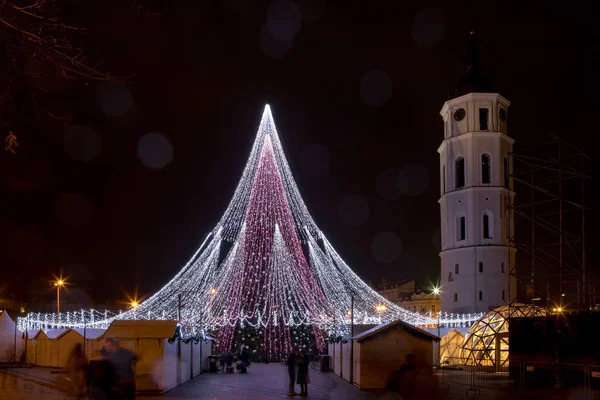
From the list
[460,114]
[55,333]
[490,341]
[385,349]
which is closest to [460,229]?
[460,114]

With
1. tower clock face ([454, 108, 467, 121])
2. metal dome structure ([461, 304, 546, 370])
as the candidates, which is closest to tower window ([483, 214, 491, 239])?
tower clock face ([454, 108, 467, 121])

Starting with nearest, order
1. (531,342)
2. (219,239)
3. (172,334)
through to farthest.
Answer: (172,334) → (531,342) → (219,239)

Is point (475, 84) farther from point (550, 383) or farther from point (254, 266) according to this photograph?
point (550, 383)

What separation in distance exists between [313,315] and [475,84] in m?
31.7

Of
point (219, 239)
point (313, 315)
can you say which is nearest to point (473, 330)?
point (313, 315)

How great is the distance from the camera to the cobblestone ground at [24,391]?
19.2 metres

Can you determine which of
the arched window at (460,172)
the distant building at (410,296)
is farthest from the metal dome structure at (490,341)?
the distant building at (410,296)

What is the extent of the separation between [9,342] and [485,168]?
37.8 metres

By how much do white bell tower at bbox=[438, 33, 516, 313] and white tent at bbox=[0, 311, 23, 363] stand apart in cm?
3318

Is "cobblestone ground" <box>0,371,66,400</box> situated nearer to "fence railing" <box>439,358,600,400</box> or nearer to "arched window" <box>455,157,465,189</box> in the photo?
"fence railing" <box>439,358,600,400</box>

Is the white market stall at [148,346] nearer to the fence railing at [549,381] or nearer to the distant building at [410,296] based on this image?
the fence railing at [549,381]

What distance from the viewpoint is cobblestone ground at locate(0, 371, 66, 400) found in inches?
755

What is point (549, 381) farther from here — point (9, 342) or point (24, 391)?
point (9, 342)

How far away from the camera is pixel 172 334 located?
67.7ft
